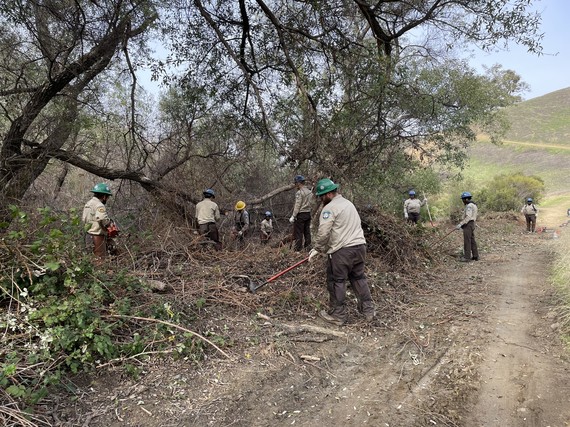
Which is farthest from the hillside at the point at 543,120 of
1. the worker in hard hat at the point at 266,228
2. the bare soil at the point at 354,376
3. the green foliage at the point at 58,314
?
the green foliage at the point at 58,314

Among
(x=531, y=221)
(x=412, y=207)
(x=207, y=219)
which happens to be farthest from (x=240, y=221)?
(x=531, y=221)

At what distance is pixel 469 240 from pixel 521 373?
589cm

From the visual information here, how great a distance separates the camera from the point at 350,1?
704 centimetres

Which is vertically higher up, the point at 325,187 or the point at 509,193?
the point at 325,187

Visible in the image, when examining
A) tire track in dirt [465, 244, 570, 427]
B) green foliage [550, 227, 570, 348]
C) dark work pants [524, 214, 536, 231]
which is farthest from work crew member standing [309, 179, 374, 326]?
dark work pants [524, 214, 536, 231]

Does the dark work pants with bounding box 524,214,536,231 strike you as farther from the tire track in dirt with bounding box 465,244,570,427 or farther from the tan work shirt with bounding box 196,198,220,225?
the tan work shirt with bounding box 196,198,220,225

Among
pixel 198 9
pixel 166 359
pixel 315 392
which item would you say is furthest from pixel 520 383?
pixel 198 9

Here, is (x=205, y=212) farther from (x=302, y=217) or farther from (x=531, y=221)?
(x=531, y=221)

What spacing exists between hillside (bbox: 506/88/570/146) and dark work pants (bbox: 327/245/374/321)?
52.0m

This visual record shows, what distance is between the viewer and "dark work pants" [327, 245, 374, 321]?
4477mm

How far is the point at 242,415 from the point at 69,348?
1.48 metres

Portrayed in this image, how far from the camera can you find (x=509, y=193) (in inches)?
854

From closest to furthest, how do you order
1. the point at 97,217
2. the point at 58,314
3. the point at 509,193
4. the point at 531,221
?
the point at 58,314
the point at 97,217
the point at 531,221
the point at 509,193

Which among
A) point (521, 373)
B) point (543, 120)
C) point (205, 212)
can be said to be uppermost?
point (543, 120)
